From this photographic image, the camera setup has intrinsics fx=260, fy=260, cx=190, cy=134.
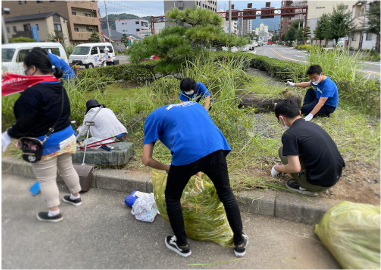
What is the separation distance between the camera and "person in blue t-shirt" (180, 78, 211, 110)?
293cm

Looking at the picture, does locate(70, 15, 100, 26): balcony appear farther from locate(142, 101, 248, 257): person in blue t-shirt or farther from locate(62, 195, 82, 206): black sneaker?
locate(62, 195, 82, 206): black sneaker

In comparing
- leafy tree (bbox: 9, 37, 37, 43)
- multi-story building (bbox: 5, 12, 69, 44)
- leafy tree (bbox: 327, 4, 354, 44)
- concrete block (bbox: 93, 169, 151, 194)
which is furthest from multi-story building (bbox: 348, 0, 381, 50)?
leafy tree (bbox: 9, 37, 37, 43)

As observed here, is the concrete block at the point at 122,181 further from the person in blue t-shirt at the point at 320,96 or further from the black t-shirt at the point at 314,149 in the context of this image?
the person in blue t-shirt at the point at 320,96

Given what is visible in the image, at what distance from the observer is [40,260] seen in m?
0.98

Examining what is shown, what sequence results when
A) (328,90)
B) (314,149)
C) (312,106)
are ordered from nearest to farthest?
(314,149), (328,90), (312,106)

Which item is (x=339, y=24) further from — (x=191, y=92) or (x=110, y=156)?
(x=110, y=156)

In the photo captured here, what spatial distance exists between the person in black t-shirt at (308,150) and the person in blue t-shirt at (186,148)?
2.08 feet

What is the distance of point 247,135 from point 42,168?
2.71m

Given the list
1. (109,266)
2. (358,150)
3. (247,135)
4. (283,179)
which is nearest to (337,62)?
(358,150)

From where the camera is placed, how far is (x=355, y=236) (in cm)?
172

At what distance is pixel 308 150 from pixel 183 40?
4.84m

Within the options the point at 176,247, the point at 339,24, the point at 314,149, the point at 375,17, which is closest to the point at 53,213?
the point at 176,247

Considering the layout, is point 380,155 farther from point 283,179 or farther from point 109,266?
point 109,266

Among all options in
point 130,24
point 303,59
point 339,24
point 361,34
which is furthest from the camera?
point 361,34
